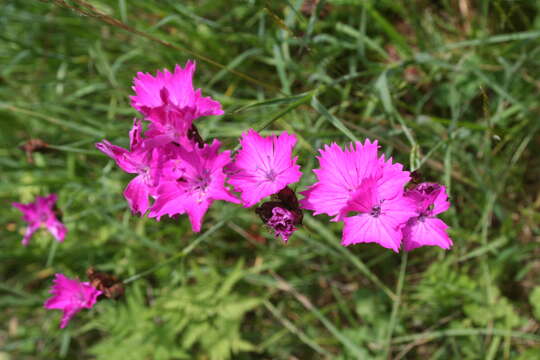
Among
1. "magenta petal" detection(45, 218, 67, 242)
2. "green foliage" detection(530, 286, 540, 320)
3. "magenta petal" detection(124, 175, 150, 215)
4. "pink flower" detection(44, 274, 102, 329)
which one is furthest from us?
"magenta petal" detection(45, 218, 67, 242)

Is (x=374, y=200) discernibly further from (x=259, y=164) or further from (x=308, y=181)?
(x=308, y=181)

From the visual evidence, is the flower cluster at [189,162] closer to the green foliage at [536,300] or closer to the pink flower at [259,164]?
the pink flower at [259,164]

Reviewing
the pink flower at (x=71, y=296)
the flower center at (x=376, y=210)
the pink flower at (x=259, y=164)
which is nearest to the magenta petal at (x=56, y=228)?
the pink flower at (x=71, y=296)

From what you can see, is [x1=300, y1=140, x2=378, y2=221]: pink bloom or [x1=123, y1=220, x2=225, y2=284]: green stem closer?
[x1=300, y1=140, x2=378, y2=221]: pink bloom

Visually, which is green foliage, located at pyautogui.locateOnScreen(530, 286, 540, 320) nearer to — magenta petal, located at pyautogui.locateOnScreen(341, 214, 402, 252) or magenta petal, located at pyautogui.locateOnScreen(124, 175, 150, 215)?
magenta petal, located at pyautogui.locateOnScreen(341, 214, 402, 252)

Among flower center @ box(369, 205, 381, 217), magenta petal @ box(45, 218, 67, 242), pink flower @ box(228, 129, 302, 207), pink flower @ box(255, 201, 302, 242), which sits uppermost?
magenta petal @ box(45, 218, 67, 242)

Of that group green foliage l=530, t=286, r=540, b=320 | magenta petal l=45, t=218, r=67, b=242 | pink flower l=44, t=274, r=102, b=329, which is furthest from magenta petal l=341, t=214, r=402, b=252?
magenta petal l=45, t=218, r=67, b=242

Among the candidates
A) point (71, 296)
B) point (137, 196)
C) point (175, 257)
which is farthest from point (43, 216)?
point (137, 196)
